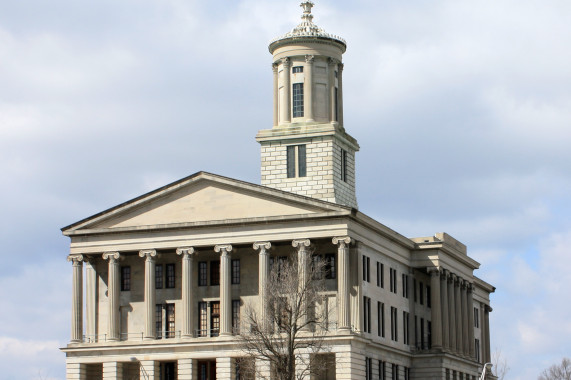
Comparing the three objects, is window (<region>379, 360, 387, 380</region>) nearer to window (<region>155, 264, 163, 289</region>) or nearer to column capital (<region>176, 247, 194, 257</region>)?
column capital (<region>176, 247, 194, 257</region>)

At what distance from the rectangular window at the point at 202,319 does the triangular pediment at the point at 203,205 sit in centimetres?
693

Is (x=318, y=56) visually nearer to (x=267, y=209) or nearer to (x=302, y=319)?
(x=267, y=209)

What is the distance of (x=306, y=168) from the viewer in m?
114

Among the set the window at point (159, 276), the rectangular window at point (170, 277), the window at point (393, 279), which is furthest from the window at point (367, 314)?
the window at point (159, 276)

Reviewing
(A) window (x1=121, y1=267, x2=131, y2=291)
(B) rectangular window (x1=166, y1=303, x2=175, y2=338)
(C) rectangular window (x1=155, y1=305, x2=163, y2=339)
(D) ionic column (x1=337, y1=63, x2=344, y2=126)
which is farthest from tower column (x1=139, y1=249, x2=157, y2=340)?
(D) ionic column (x1=337, y1=63, x2=344, y2=126)

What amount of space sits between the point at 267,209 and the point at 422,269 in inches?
860

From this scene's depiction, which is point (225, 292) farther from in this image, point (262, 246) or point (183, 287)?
point (262, 246)

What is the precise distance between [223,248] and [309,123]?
1478 centimetres

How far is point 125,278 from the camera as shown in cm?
11194

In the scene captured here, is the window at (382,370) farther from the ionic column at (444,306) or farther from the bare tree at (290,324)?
the ionic column at (444,306)

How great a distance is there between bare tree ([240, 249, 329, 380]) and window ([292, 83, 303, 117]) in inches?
663

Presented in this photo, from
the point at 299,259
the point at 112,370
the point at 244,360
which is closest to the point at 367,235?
the point at 299,259

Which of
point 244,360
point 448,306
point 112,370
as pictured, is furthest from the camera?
point 448,306

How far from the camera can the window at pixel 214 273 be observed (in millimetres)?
109250
